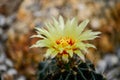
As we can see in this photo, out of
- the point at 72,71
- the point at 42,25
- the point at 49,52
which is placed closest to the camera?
the point at 49,52

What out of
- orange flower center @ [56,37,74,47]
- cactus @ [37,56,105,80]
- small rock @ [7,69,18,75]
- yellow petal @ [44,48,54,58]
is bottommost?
cactus @ [37,56,105,80]

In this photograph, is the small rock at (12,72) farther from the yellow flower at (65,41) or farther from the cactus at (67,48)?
the yellow flower at (65,41)

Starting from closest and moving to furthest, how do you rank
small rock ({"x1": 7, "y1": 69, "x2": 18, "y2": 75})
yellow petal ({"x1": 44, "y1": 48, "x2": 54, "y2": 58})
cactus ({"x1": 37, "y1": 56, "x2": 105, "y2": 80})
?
yellow petal ({"x1": 44, "y1": 48, "x2": 54, "y2": 58}), cactus ({"x1": 37, "y1": 56, "x2": 105, "y2": 80}), small rock ({"x1": 7, "y1": 69, "x2": 18, "y2": 75})

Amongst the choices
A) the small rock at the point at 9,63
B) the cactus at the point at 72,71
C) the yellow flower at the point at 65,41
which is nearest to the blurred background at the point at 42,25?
the small rock at the point at 9,63

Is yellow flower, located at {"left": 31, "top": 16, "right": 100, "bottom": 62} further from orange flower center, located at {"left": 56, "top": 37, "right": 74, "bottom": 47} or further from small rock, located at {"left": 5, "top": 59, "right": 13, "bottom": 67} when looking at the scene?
small rock, located at {"left": 5, "top": 59, "right": 13, "bottom": 67}

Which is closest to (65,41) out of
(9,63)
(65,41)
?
(65,41)

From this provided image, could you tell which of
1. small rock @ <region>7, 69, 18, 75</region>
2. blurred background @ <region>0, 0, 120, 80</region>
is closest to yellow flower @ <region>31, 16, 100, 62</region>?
blurred background @ <region>0, 0, 120, 80</region>

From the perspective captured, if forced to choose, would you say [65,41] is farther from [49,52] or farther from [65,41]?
[49,52]

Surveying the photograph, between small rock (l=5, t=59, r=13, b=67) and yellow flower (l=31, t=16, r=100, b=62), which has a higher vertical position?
small rock (l=5, t=59, r=13, b=67)
